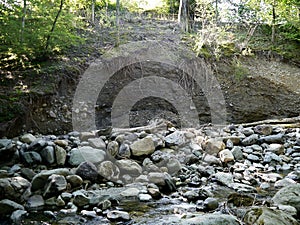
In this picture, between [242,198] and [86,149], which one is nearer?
[242,198]

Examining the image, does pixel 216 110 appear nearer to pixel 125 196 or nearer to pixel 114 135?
pixel 114 135

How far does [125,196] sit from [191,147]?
2326mm

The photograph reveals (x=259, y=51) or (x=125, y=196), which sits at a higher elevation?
(x=259, y=51)

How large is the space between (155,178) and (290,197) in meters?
1.72

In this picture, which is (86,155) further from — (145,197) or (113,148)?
(145,197)

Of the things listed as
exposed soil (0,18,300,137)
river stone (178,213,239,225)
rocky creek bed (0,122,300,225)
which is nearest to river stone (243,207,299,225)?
rocky creek bed (0,122,300,225)

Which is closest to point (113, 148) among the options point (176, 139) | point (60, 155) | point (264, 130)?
point (60, 155)

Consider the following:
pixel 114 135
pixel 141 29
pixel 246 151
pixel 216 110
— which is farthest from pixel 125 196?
pixel 141 29

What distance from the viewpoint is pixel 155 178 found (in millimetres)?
4078

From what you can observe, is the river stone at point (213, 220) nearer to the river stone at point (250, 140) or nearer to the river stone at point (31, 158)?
the river stone at point (31, 158)

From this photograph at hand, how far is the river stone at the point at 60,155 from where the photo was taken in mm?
4539

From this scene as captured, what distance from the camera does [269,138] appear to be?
20.0 ft

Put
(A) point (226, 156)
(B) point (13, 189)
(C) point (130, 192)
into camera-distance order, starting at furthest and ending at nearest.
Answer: (A) point (226, 156)
(C) point (130, 192)
(B) point (13, 189)

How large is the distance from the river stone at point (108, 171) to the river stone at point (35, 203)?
97cm
